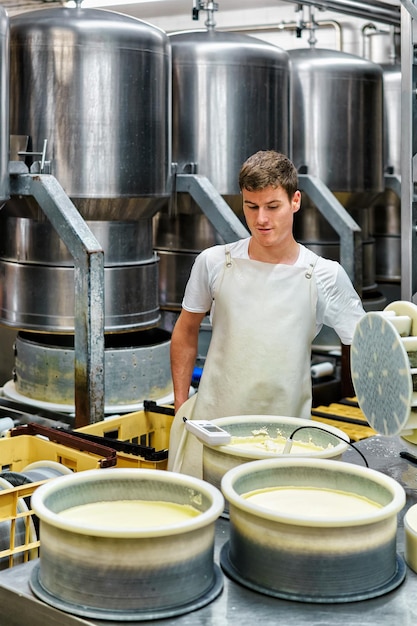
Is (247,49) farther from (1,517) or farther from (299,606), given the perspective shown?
(299,606)

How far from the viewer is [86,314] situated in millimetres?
3615

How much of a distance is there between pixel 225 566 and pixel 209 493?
14cm

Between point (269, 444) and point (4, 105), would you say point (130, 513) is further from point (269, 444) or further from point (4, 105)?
point (4, 105)

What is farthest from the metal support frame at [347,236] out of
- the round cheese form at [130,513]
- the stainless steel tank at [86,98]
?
the round cheese form at [130,513]

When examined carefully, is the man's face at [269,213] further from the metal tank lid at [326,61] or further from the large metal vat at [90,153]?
the metal tank lid at [326,61]

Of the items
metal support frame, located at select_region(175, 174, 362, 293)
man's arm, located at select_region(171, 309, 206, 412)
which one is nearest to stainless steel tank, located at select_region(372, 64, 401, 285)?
metal support frame, located at select_region(175, 174, 362, 293)

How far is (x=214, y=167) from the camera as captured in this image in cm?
491

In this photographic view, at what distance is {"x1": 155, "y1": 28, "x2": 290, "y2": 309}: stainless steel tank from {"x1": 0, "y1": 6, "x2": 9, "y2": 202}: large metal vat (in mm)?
1251

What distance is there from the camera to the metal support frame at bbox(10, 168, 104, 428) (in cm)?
361

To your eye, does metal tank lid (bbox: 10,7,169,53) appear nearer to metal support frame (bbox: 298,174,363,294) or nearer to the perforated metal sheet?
metal support frame (bbox: 298,174,363,294)

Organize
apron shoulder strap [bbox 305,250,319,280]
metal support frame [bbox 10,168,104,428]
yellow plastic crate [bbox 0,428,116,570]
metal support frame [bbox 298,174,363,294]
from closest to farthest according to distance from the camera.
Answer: yellow plastic crate [bbox 0,428,116,570], apron shoulder strap [bbox 305,250,319,280], metal support frame [bbox 10,168,104,428], metal support frame [bbox 298,174,363,294]

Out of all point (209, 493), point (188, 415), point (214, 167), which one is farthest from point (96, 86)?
point (209, 493)

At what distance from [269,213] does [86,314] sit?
4.47 ft

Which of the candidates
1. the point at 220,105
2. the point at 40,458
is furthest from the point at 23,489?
the point at 220,105
